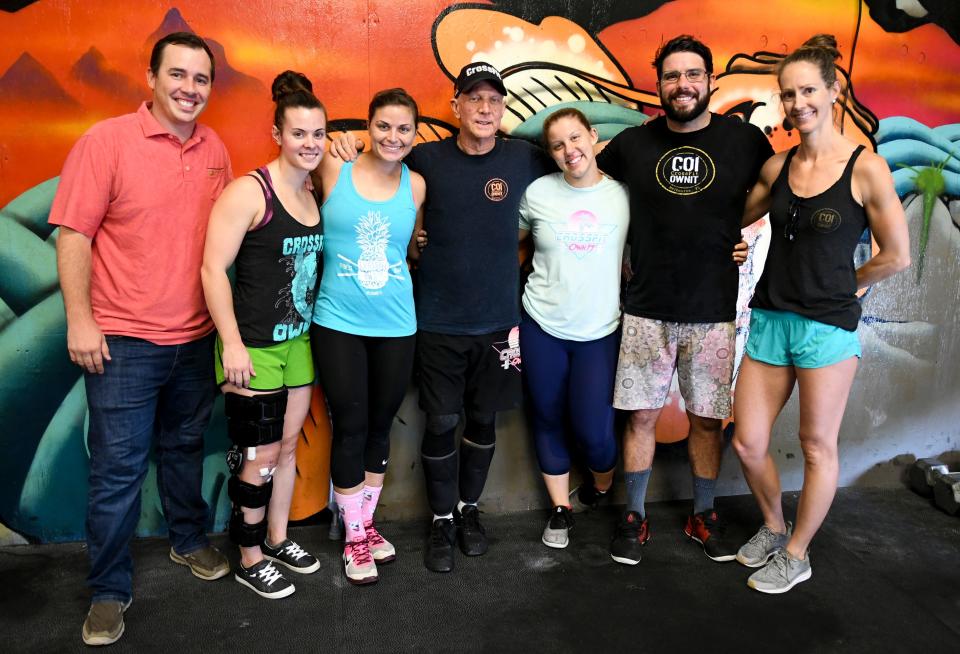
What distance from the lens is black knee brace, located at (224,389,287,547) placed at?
2.37m

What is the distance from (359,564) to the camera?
103 inches

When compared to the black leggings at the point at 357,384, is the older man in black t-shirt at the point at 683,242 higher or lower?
higher

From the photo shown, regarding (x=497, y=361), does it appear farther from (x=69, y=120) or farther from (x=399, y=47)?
(x=69, y=120)

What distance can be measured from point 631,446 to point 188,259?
1772 millimetres

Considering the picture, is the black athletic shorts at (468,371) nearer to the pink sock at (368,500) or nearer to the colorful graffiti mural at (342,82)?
the pink sock at (368,500)

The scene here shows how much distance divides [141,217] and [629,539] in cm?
205

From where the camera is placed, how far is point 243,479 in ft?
8.06

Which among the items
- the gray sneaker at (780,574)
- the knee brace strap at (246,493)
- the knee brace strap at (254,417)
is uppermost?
the knee brace strap at (254,417)

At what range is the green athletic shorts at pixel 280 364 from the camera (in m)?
2.38

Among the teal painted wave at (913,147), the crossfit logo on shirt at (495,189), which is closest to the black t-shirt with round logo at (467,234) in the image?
the crossfit logo on shirt at (495,189)

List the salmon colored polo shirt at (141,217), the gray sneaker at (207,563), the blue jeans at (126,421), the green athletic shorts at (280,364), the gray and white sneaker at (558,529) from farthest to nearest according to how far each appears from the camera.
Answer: the gray and white sneaker at (558,529)
the gray sneaker at (207,563)
the green athletic shorts at (280,364)
the blue jeans at (126,421)
the salmon colored polo shirt at (141,217)

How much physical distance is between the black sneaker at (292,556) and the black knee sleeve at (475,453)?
627mm

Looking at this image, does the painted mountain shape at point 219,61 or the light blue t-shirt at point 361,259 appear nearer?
the light blue t-shirt at point 361,259

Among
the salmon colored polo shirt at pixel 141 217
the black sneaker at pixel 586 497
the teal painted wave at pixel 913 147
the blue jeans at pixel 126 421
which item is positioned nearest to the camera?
the salmon colored polo shirt at pixel 141 217
